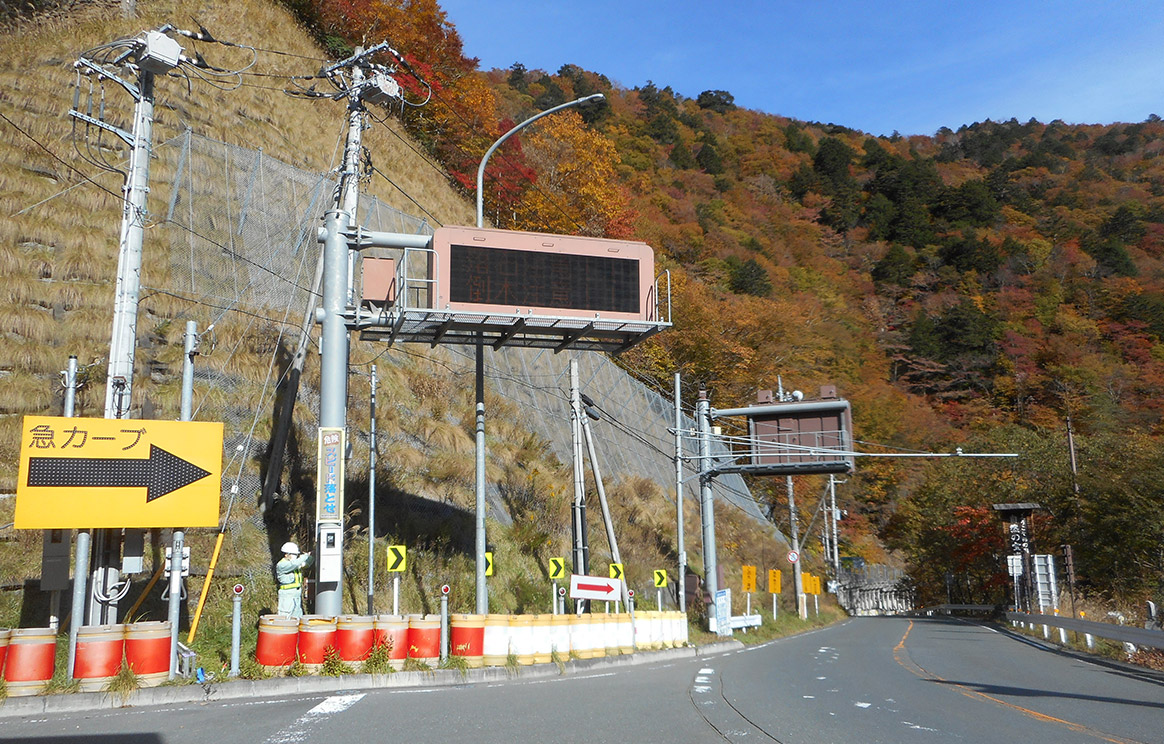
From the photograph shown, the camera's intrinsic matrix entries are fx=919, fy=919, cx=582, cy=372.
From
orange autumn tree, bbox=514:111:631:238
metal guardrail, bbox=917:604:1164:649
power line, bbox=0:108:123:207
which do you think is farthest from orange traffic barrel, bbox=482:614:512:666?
orange autumn tree, bbox=514:111:631:238

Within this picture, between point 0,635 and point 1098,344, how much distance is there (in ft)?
286

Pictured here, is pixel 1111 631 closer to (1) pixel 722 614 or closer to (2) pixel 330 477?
(1) pixel 722 614

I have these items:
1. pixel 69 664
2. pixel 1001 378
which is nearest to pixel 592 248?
pixel 69 664

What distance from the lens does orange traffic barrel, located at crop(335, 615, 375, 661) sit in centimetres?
1289

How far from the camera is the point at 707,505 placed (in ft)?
96.0

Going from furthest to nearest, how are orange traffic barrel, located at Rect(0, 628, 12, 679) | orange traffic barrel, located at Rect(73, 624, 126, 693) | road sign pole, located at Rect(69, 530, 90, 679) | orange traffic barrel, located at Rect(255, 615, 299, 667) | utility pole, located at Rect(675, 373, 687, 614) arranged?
utility pole, located at Rect(675, 373, 687, 614) → orange traffic barrel, located at Rect(255, 615, 299, 667) → road sign pole, located at Rect(69, 530, 90, 679) → orange traffic barrel, located at Rect(73, 624, 126, 693) → orange traffic barrel, located at Rect(0, 628, 12, 679)

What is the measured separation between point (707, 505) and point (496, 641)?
15618 mm

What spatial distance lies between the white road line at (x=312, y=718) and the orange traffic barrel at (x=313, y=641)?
4.95ft

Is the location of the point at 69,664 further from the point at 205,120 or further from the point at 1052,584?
the point at 1052,584

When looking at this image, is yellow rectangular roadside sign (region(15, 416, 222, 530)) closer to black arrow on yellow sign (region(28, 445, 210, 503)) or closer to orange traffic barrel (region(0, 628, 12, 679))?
black arrow on yellow sign (region(28, 445, 210, 503))

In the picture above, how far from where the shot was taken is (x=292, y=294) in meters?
25.4

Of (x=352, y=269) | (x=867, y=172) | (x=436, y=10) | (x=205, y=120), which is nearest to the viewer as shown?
(x=352, y=269)

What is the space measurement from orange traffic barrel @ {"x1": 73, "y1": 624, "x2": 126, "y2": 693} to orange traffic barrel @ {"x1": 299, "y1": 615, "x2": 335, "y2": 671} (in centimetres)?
228

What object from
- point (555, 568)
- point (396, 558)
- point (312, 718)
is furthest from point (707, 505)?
point (312, 718)
